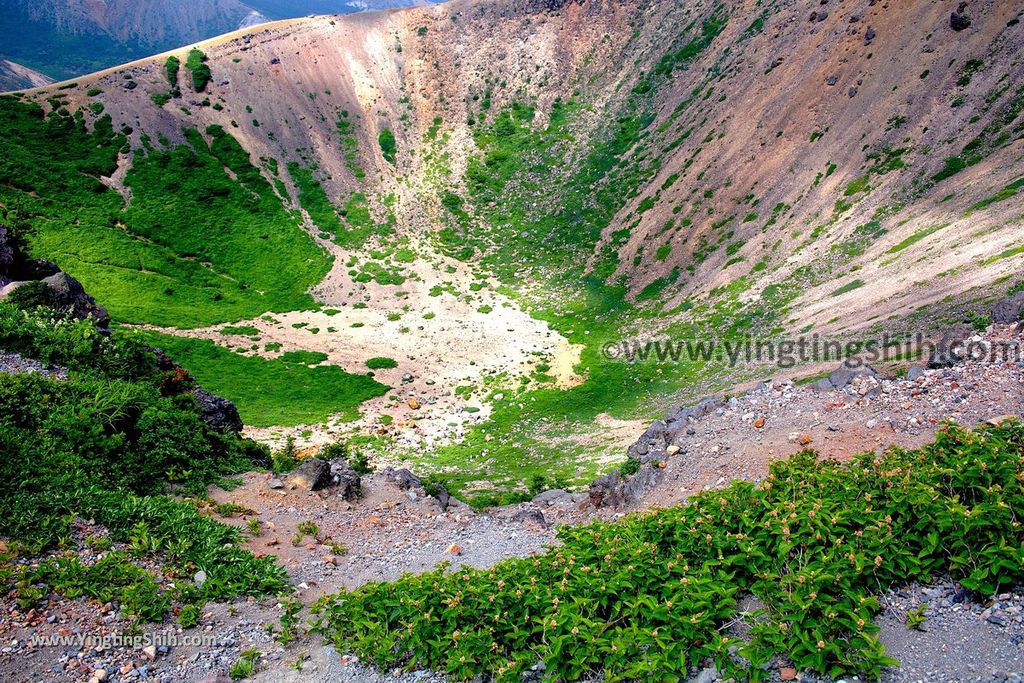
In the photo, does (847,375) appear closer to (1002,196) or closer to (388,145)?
(1002,196)

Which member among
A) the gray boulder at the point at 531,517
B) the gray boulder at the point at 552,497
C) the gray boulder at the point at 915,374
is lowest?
the gray boulder at the point at 552,497

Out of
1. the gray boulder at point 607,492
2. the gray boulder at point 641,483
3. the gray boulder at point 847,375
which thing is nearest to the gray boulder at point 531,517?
the gray boulder at point 607,492

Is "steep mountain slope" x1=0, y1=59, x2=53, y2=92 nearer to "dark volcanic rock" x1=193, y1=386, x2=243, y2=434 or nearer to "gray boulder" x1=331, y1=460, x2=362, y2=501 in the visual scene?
"dark volcanic rock" x1=193, y1=386, x2=243, y2=434

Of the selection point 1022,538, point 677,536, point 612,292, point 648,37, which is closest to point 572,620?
point 677,536

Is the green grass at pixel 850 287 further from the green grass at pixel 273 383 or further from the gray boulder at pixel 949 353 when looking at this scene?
the green grass at pixel 273 383

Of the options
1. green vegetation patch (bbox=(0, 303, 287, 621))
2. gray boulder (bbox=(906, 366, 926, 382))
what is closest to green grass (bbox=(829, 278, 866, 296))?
gray boulder (bbox=(906, 366, 926, 382))

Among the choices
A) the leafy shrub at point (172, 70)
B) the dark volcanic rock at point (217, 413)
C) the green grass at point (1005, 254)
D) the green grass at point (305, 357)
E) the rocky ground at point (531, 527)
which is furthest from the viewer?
the leafy shrub at point (172, 70)

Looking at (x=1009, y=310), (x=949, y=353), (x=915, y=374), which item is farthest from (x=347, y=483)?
(x=1009, y=310)
